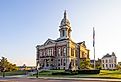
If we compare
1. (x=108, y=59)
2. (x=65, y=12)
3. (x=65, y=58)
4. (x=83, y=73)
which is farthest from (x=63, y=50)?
(x=108, y=59)

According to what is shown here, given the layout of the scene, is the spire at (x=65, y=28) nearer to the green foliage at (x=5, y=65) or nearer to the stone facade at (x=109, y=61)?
the green foliage at (x=5, y=65)

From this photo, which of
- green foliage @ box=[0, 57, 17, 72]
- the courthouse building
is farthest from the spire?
green foliage @ box=[0, 57, 17, 72]

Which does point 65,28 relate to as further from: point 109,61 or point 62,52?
point 109,61

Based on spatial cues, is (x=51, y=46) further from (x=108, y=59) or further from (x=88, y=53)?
(x=108, y=59)

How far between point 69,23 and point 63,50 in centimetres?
1280

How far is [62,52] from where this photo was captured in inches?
3337

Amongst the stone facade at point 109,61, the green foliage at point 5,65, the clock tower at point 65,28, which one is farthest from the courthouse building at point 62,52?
the stone facade at point 109,61

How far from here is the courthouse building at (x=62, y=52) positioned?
272 feet

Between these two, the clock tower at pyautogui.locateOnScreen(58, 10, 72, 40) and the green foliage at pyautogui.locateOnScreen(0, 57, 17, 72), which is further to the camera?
the clock tower at pyautogui.locateOnScreen(58, 10, 72, 40)

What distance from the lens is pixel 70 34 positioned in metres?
92.4

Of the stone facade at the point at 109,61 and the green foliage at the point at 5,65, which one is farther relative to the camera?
the stone facade at the point at 109,61

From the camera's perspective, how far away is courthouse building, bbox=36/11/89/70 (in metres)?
83.0

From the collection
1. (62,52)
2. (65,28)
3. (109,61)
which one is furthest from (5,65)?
(109,61)

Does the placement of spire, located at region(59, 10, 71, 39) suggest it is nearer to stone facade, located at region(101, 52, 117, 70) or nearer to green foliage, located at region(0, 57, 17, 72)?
green foliage, located at region(0, 57, 17, 72)
